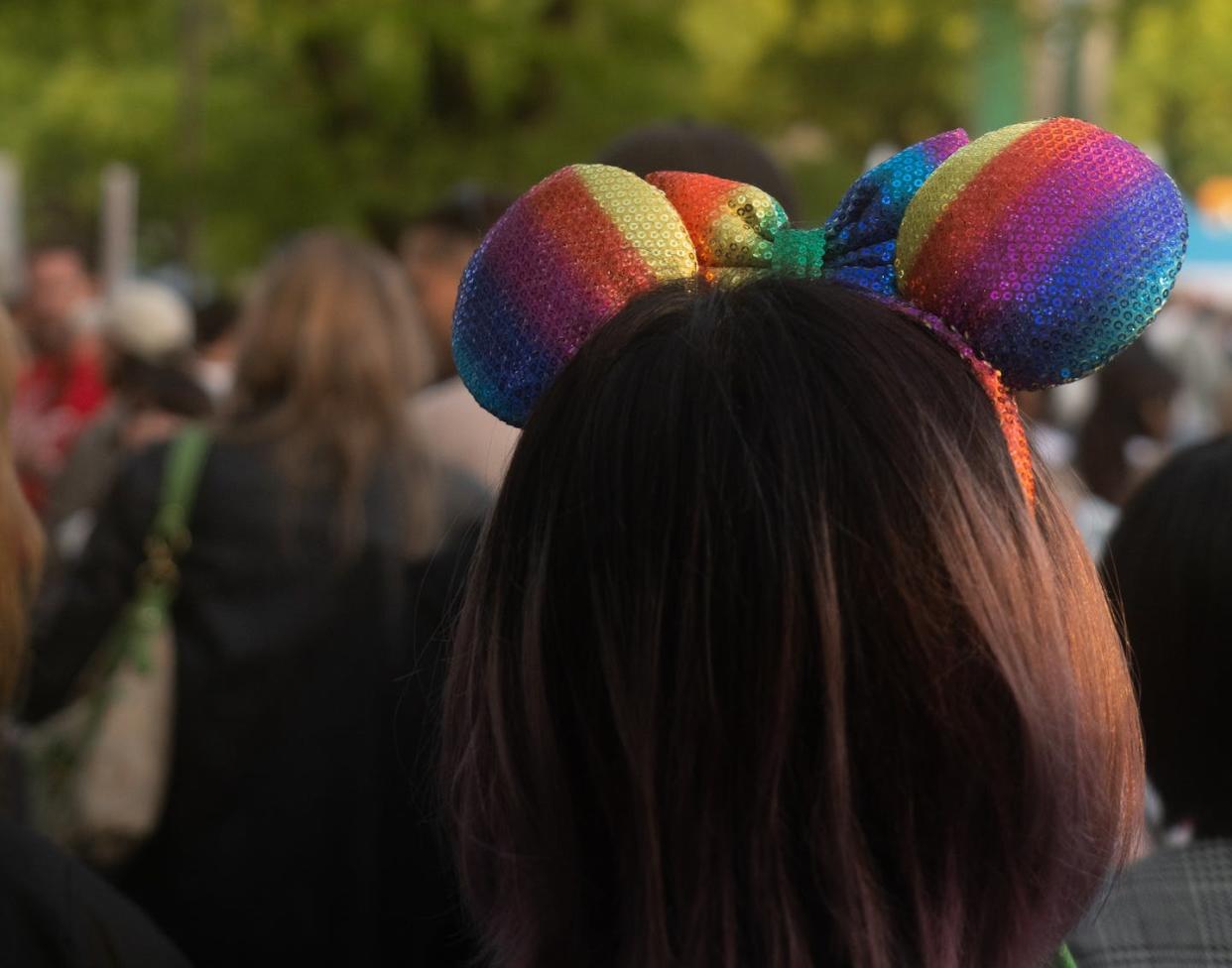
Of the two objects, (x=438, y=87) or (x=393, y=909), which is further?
(x=438, y=87)

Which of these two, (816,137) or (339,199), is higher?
(339,199)

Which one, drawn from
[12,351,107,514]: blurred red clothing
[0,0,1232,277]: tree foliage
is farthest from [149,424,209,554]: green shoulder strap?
[0,0,1232,277]: tree foliage

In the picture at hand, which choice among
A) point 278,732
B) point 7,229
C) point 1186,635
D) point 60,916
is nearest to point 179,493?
point 278,732

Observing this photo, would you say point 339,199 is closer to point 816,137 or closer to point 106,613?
point 106,613

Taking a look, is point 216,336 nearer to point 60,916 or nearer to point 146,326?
point 146,326

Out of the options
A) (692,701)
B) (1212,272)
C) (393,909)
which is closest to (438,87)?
(1212,272)

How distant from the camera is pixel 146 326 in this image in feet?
17.2

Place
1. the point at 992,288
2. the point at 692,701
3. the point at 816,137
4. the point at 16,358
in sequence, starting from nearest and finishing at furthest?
the point at 692,701 < the point at 992,288 < the point at 16,358 < the point at 816,137

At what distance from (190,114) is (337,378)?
8.10m

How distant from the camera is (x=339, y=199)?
9.99 m

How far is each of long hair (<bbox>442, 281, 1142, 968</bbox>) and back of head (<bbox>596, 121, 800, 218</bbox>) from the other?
1.62m

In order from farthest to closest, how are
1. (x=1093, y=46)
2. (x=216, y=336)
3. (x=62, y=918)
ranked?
1. (x=1093, y=46)
2. (x=216, y=336)
3. (x=62, y=918)

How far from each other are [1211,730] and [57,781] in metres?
2.07

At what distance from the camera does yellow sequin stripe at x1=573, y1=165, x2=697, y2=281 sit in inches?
46.2
